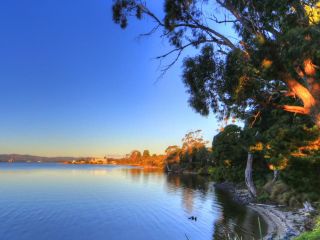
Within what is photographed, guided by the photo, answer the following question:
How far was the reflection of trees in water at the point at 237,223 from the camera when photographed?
2251 cm

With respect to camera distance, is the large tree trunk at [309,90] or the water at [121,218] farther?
the water at [121,218]

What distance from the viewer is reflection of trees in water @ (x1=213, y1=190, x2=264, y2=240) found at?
22.5 metres

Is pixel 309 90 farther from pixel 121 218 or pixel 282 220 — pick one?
pixel 121 218

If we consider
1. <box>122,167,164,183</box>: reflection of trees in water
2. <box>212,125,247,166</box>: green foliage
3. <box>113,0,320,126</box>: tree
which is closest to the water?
<box>212,125,247,166</box>: green foliage

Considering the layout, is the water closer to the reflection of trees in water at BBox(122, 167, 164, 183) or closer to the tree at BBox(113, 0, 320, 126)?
the tree at BBox(113, 0, 320, 126)

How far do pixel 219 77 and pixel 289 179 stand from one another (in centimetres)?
1334

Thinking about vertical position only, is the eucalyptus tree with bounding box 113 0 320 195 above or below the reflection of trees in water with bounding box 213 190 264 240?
above

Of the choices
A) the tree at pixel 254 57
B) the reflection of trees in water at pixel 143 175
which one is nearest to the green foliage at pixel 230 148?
the tree at pixel 254 57

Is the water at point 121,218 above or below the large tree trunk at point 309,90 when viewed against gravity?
below

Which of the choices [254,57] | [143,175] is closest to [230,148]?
[254,57]

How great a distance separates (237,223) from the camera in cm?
2566

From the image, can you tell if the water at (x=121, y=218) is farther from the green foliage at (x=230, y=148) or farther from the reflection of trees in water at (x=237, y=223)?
the green foliage at (x=230, y=148)

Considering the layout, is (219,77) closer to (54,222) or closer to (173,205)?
(54,222)

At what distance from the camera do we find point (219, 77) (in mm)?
12180
